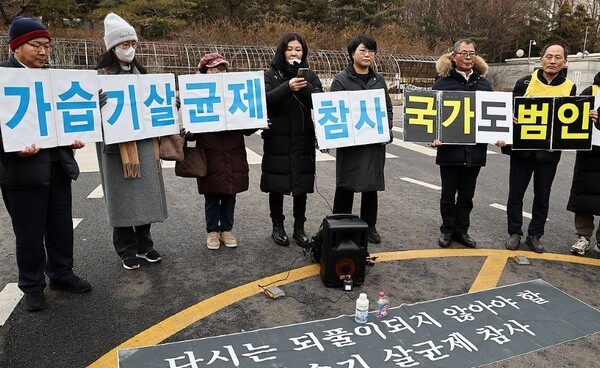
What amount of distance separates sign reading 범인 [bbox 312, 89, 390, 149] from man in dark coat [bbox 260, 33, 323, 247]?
0.23 m

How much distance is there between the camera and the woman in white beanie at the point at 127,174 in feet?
13.0

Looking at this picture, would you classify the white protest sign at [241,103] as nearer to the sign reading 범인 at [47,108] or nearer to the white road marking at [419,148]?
the sign reading 범인 at [47,108]

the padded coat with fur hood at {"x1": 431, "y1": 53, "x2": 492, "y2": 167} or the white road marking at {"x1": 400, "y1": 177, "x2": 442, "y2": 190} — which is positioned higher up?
the padded coat with fur hood at {"x1": 431, "y1": 53, "x2": 492, "y2": 167}

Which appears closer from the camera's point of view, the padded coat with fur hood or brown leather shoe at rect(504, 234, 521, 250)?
the padded coat with fur hood

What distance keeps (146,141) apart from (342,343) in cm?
243

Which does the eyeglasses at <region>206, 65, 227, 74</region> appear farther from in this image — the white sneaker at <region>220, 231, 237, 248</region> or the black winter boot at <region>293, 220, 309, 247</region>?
the black winter boot at <region>293, 220, 309, 247</region>

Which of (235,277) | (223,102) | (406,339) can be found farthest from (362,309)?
(223,102)

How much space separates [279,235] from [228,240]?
0.55 meters

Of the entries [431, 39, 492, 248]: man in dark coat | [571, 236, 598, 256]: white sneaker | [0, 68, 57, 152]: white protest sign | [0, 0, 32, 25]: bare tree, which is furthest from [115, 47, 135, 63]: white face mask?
[0, 0, 32, 25]: bare tree

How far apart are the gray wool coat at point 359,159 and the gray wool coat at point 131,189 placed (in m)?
1.82

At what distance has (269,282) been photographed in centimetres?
418

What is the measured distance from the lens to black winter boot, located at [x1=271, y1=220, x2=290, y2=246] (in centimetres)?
504

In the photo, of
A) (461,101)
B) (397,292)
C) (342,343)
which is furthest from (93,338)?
(461,101)

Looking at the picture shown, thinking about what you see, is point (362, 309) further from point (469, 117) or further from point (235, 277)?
point (469, 117)
